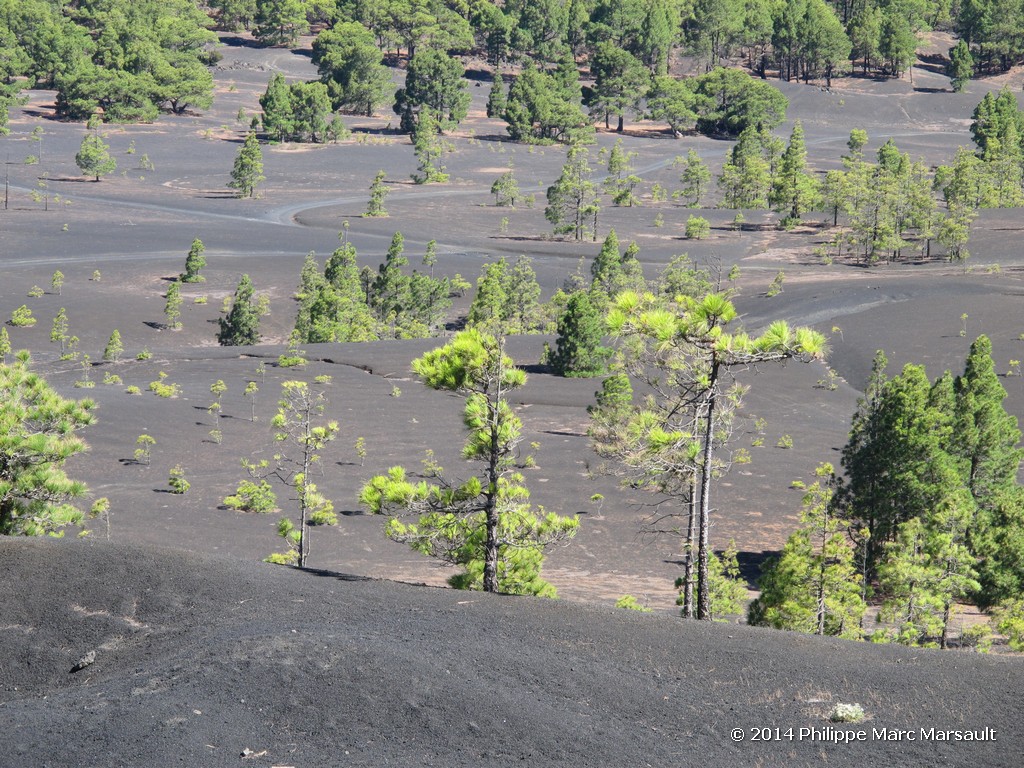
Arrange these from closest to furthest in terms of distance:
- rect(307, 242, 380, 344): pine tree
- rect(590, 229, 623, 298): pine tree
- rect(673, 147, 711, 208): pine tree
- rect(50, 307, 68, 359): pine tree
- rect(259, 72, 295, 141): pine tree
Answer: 1. rect(50, 307, 68, 359): pine tree
2. rect(307, 242, 380, 344): pine tree
3. rect(590, 229, 623, 298): pine tree
4. rect(673, 147, 711, 208): pine tree
5. rect(259, 72, 295, 141): pine tree

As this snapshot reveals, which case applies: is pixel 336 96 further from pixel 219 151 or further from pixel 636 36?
pixel 636 36

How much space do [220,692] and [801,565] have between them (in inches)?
652

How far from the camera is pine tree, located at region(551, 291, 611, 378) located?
65.5m

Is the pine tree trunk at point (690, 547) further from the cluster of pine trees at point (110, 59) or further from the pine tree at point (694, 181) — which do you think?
the cluster of pine trees at point (110, 59)

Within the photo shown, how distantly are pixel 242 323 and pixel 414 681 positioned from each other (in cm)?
6059

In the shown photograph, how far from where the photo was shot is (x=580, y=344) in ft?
215

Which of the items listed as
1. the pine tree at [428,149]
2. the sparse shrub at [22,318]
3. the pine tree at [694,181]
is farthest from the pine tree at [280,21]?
the sparse shrub at [22,318]

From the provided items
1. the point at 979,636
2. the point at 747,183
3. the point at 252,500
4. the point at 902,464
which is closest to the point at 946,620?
the point at 979,636

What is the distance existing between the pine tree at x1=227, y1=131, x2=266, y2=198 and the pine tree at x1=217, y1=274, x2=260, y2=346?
50.9 meters

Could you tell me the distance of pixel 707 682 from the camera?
17078mm

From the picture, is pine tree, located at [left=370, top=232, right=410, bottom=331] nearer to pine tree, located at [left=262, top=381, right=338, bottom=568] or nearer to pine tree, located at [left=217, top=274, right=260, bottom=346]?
pine tree, located at [left=217, top=274, right=260, bottom=346]

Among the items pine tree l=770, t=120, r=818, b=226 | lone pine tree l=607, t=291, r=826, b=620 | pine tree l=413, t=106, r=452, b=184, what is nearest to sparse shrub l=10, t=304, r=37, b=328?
lone pine tree l=607, t=291, r=826, b=620

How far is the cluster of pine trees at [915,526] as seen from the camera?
28.8 m

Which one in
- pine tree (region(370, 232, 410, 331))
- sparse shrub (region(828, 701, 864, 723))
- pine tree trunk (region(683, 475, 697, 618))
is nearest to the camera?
sparse shrub (region(828, 701, 864, 723))
